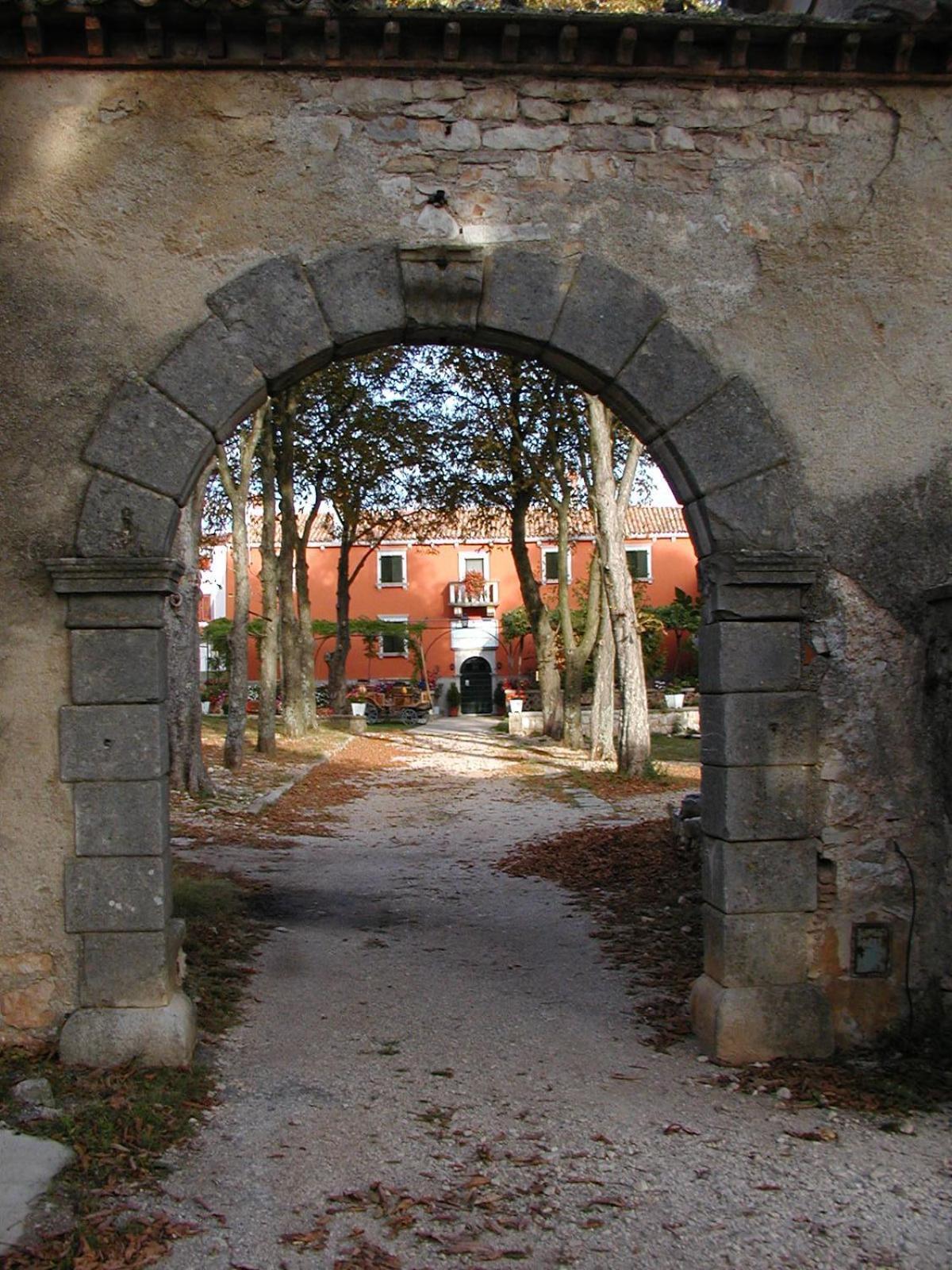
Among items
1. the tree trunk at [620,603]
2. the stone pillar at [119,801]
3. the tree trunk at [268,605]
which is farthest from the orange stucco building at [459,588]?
the stone pillar at [119,801]

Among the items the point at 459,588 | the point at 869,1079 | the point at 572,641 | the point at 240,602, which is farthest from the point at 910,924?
the point at 459,588

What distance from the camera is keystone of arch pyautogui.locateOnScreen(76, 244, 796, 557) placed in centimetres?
495

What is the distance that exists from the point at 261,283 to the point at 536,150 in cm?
141

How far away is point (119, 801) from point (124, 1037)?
1004 mm

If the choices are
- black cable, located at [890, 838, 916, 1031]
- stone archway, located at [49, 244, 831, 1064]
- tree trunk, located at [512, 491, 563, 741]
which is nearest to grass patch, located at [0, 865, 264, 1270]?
stone archway, located at [49, 244, 831, 1064]

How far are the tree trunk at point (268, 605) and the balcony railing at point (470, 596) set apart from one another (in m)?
21.5

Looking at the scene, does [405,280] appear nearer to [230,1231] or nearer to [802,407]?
[802,407]

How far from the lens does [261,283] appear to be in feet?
16.3

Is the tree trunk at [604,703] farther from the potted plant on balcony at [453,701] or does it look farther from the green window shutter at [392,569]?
the green window shutter at [392,569]

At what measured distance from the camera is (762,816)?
4977 mm

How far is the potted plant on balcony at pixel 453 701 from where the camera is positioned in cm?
3875

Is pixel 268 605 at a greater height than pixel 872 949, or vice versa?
pixel 268 605

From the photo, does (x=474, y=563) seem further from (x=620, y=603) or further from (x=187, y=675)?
(x=187, y=675)

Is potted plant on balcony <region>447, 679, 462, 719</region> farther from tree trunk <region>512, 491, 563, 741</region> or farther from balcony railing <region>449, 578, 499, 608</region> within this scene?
tree trunk <region>512, 491, 563, 741</region>
